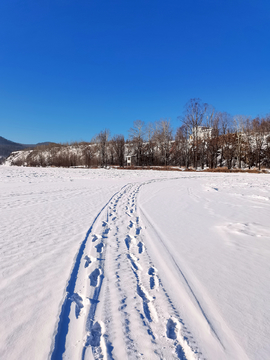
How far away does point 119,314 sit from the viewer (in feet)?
6.15

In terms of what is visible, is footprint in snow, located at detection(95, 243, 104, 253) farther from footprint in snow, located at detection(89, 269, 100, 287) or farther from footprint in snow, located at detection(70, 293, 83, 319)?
footprint in snow, located at detection(70, 293, 83, 319)

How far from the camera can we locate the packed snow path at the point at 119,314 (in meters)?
1.50

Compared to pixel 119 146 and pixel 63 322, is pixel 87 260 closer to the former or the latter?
pixel 63 322

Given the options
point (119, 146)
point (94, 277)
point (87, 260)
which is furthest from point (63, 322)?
point (119, 146)

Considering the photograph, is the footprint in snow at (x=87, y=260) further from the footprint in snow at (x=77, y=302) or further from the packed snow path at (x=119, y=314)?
the footprint in snow at (x=77, y=302)

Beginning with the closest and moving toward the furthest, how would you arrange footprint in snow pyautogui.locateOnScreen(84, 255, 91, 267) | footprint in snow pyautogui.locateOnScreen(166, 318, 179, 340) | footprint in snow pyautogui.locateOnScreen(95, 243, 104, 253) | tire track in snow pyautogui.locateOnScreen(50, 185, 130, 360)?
tire track in snow pyautogui.locateOnScreen(50, 185, 130, 360), footprint in snow pyautogui.locateOnScreen(166, 318, 179, 340), footprint in snow pyautogui.locateOnScreen(84, 255, 91, 267), footprint in snow pyautogui.locateOnScreen(95, 243, 104, 253)

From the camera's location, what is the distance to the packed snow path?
4.93ft

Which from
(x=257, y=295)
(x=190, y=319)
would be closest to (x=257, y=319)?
(x=257, y=295)

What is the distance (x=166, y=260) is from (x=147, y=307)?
108 centimetres

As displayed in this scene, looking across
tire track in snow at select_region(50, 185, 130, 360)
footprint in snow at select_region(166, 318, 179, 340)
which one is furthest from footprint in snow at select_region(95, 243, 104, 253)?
footprint in snow at select_region(166, 318, 179, 340)

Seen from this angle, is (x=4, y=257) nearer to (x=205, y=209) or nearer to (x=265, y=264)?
(x=265, y=264)

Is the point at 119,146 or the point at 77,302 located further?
the point at 119,146

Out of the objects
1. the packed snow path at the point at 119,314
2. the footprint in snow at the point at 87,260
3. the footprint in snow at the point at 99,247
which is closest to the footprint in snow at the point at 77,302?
the packed snow path at the point at 119,314

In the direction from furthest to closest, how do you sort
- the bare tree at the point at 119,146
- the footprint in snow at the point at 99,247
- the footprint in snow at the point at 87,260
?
1. the bare tree at the point at 119,146
2. the footprint in snow at the point at 99,247
3. the footprint in snow at the point at 87,260
